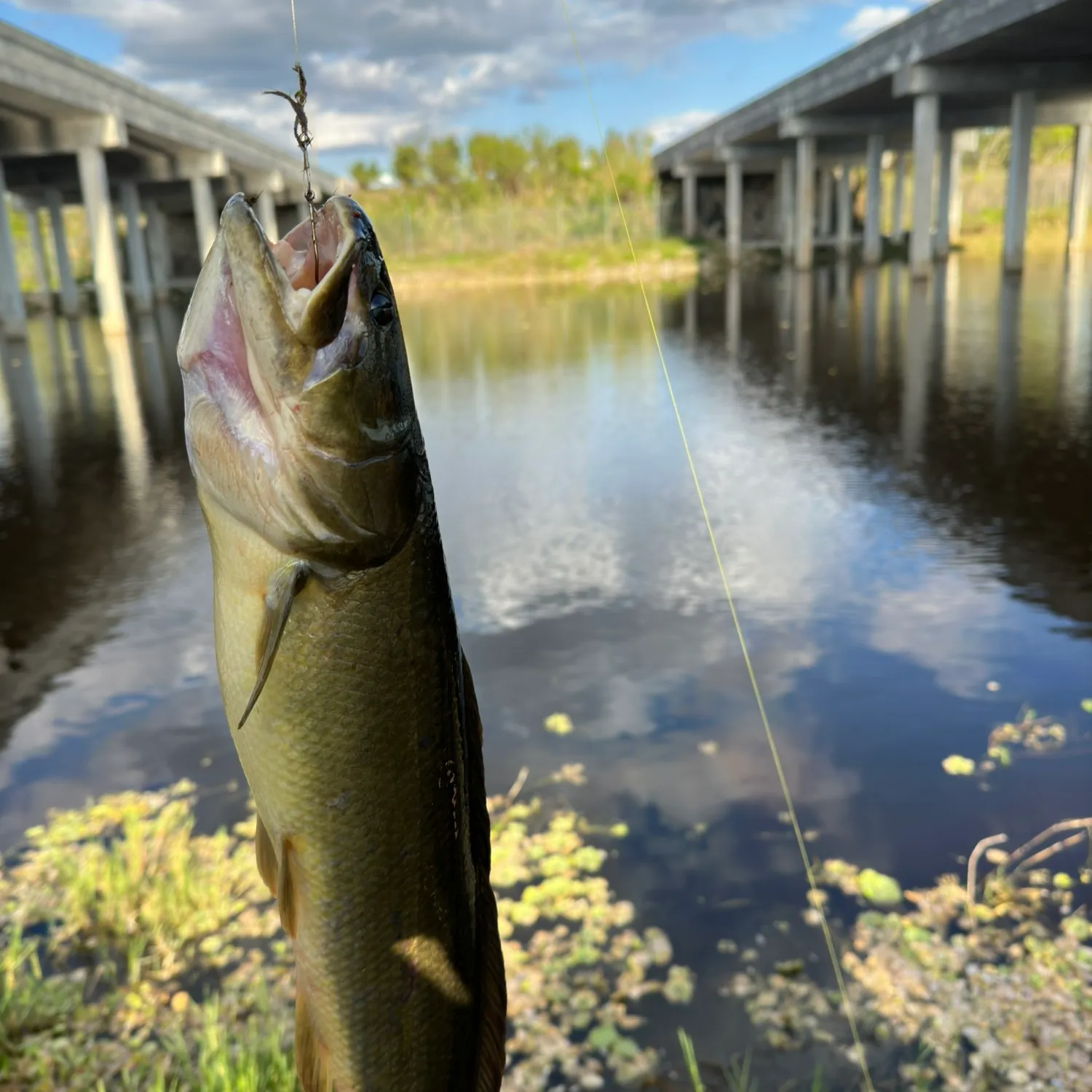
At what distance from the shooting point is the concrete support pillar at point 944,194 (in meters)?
37.6

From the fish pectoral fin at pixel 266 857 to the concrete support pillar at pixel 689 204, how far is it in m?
51.5

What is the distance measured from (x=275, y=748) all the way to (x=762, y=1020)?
2489 millimetres

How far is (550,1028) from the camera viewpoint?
3.51 meters

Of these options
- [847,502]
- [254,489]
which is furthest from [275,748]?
[847,502]

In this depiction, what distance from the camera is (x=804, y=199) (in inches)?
1394

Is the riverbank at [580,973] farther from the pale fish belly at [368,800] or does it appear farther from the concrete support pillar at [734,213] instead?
the concrete support pillar at [734,213]

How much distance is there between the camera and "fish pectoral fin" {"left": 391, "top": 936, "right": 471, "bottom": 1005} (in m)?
1.69

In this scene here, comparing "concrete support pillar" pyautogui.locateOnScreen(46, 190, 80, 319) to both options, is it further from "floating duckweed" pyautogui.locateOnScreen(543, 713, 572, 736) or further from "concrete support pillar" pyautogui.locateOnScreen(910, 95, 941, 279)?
"floating duckweed" pyautogui.locateOnScreen(543, 713, 572, 736)

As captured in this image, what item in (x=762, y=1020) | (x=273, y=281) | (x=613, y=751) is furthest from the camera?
(x=613, y=751)

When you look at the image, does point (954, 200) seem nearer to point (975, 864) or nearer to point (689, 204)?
point (689, 204)

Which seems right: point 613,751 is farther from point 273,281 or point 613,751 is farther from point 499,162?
point 499,162

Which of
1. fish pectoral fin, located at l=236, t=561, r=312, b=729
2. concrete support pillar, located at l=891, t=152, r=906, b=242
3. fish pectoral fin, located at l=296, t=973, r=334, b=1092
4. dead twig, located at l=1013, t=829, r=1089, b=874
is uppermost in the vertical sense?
concrete support pillar, located at l=891, t=152, r=906, b=242

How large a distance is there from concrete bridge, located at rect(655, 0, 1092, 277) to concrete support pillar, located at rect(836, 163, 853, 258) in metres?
0.08

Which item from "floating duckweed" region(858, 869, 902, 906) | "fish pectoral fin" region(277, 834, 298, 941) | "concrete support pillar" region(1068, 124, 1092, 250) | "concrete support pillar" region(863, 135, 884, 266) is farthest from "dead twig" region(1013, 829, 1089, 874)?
"concrete support pillar" region(863, 135, 884, 266)
